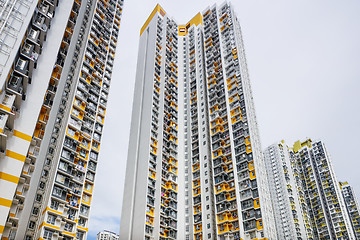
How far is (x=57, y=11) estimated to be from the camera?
43562 mm

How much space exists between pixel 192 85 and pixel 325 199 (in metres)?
61.9

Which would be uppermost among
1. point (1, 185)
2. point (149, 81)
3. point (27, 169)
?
point (149, 81)

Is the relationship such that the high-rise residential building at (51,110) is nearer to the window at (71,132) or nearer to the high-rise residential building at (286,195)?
the window at (71,132)

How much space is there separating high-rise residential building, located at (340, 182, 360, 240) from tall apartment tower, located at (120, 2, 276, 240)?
65.6m

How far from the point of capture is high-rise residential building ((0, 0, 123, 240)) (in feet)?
100

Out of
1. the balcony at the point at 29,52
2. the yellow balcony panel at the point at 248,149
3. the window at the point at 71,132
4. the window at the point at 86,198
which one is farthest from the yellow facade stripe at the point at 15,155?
the yellow balcony panel at the point at 248,149

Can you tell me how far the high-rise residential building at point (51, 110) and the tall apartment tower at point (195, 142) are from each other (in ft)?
43.7

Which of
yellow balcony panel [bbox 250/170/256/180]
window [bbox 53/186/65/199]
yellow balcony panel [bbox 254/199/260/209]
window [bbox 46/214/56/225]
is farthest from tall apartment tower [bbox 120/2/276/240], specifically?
window [bbox 46/214/56/225]

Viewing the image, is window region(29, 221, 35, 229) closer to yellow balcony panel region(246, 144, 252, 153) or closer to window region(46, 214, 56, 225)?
window region(46, 214, 56, 225)

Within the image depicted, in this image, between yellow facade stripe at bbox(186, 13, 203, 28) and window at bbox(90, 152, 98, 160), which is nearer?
window at bbox(90, 152, 98, 160)

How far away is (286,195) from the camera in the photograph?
93.1 meters

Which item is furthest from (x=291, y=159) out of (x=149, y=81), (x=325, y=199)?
(x=149, y=81)

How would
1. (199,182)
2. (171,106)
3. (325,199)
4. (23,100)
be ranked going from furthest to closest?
(325,199) → (171,106) → (199,182) → (23,100)

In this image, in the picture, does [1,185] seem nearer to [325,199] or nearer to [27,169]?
[27,169]
